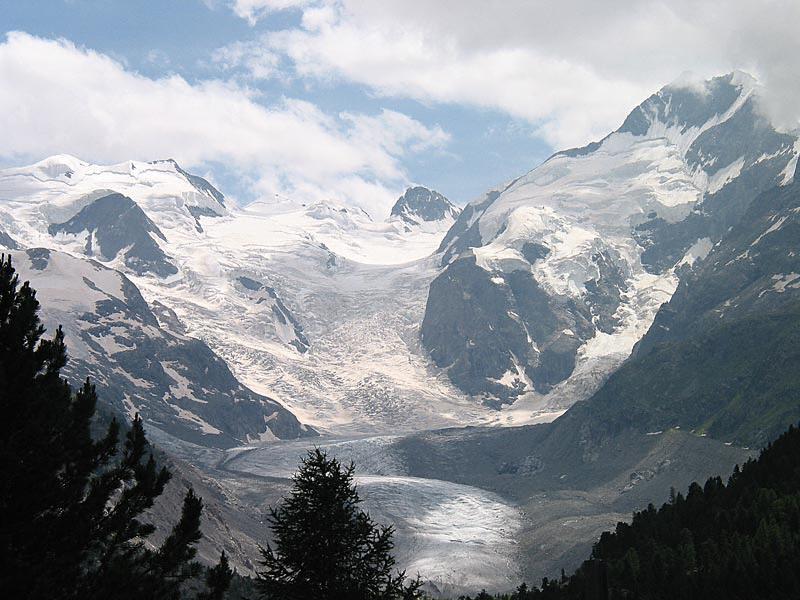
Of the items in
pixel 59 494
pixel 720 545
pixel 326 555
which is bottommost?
pixel 59 494

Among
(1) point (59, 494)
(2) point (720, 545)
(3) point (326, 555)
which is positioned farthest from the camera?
(2) point (720, 545)

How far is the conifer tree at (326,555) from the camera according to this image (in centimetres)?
3550

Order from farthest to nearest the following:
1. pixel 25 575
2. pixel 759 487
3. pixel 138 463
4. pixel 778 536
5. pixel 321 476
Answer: pixel 759 487
pixel 778 536
pixel 321 476
pixel 138 463
pixel 25 575

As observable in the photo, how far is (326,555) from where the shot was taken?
3606 cm

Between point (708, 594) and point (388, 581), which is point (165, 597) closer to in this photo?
point (388, 581)

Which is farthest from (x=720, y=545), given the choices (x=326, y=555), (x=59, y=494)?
(x=59, y=494)

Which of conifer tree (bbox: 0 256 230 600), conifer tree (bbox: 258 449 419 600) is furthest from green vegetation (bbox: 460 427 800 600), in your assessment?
conifer tree (bbox: 0 256 230 600)

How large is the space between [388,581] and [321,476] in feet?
14.0

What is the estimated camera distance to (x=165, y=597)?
33.0 m

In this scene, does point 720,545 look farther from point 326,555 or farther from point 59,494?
point 59,494

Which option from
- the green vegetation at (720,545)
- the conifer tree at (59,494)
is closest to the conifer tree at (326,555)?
the conifer tree at (59,494)

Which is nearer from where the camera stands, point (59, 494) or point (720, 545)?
point (59, 494)

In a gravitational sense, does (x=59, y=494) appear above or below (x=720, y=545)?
below

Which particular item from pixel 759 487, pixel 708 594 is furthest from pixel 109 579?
pixel 759 487
